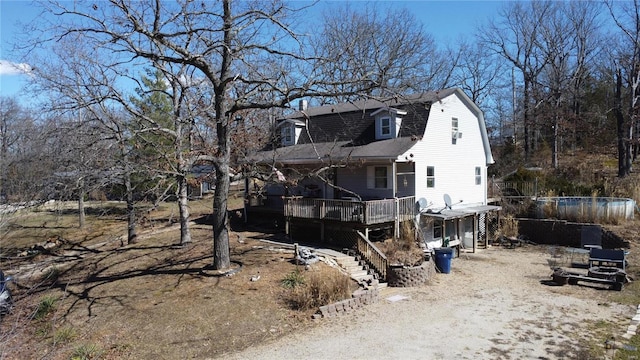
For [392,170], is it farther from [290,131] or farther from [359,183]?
[290,131]

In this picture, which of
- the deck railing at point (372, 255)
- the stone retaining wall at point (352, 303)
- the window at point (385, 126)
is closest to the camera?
the stone retaining wall at point (352, 303)

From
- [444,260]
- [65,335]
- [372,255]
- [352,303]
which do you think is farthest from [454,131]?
[65,335]

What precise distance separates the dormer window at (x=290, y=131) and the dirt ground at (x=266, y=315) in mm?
8406

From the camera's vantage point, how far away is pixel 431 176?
66.4 feet

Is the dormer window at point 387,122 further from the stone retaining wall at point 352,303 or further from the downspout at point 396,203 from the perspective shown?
the stone retaining wall at point 352,303

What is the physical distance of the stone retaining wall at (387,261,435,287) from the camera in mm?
14773

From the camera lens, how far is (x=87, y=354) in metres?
9.62

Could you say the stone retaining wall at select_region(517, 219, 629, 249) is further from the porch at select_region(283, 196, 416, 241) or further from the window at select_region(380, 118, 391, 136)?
the window at select_region(380, 118, 391, 136)

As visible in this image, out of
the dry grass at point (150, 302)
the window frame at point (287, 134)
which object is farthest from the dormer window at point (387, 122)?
the dry grass at point (150, 302)

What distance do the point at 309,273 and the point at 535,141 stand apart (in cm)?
3857

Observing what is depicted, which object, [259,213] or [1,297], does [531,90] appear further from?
[1,297]

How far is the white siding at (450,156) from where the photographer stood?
64.4ft

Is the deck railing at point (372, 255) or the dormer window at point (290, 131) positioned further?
the dormer window at point (290, 131)

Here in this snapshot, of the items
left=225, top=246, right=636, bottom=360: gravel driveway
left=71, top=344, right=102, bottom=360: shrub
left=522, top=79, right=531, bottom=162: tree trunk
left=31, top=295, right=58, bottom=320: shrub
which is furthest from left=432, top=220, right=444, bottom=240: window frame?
left=522, top=79, right=531, bottom=162: tree trunk
